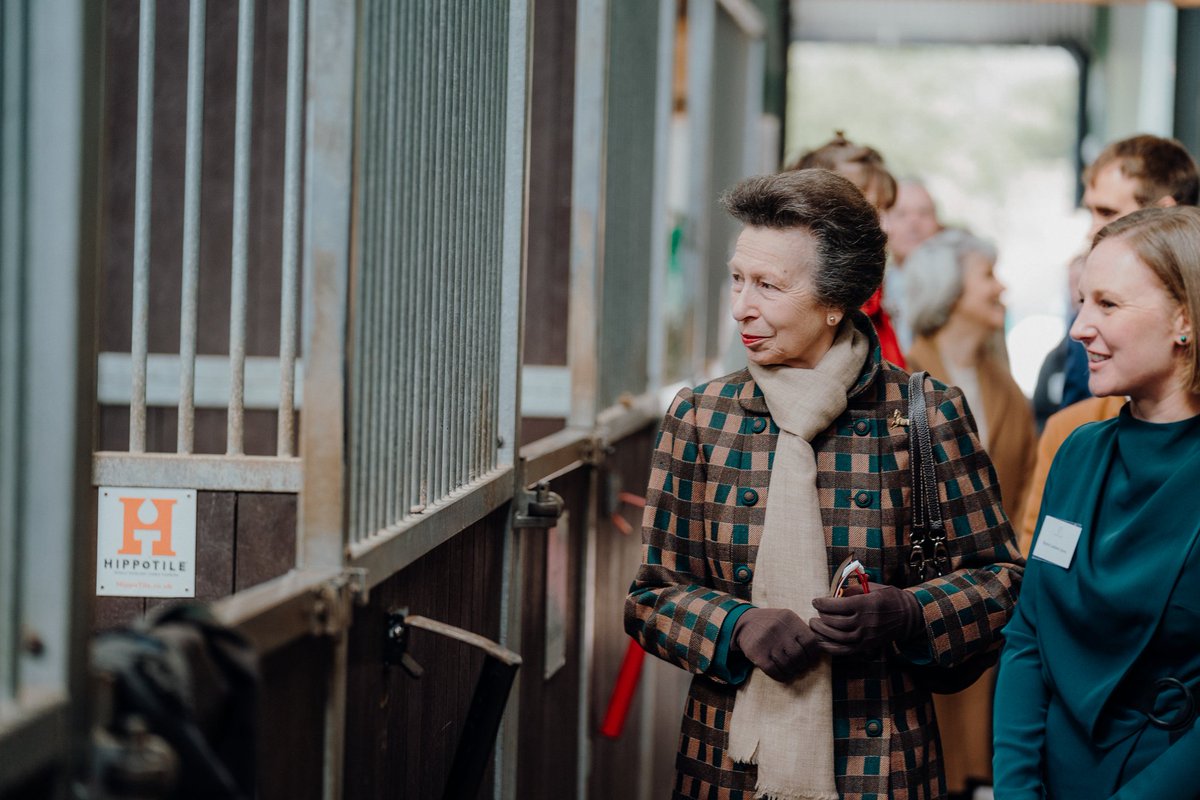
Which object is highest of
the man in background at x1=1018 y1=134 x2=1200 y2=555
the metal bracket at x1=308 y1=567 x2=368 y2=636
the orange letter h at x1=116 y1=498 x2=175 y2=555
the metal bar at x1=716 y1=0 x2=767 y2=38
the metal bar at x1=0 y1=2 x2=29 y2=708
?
the metal bar at x1=716 y1=0 x2=767 y2=38

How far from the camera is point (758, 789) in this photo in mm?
2248

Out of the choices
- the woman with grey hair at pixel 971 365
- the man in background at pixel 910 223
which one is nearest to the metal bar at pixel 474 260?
the woman with grey hair at pixel 971 365

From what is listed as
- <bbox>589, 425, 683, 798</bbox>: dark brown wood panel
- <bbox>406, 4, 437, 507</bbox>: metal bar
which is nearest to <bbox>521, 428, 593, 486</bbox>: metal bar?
<bbox>589, 425, 683, 798</bbox>: dark brown wood panel

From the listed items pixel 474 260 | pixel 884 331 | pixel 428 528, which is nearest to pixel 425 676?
pixel 428 528

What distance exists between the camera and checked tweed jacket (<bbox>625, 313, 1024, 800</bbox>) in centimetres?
225

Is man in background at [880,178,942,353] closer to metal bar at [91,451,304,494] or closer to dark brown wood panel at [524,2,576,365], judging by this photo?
dark brown wood panel at [524,2,576,365]

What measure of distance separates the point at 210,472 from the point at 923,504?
4.35 feet

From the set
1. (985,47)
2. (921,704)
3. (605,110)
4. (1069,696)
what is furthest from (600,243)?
(985,47)

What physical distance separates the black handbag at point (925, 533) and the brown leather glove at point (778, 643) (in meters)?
0.25

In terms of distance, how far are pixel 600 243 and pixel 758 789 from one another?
70.2 inches

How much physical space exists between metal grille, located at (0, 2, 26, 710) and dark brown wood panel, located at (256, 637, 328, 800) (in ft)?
1.14

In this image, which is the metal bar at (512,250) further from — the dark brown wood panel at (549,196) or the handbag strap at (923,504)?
the dark brown wood panel at (549,196)

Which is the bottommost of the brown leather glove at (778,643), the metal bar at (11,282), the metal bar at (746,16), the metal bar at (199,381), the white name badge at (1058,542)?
the brown leather glove at (778,643)

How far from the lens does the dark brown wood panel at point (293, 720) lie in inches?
59.2
